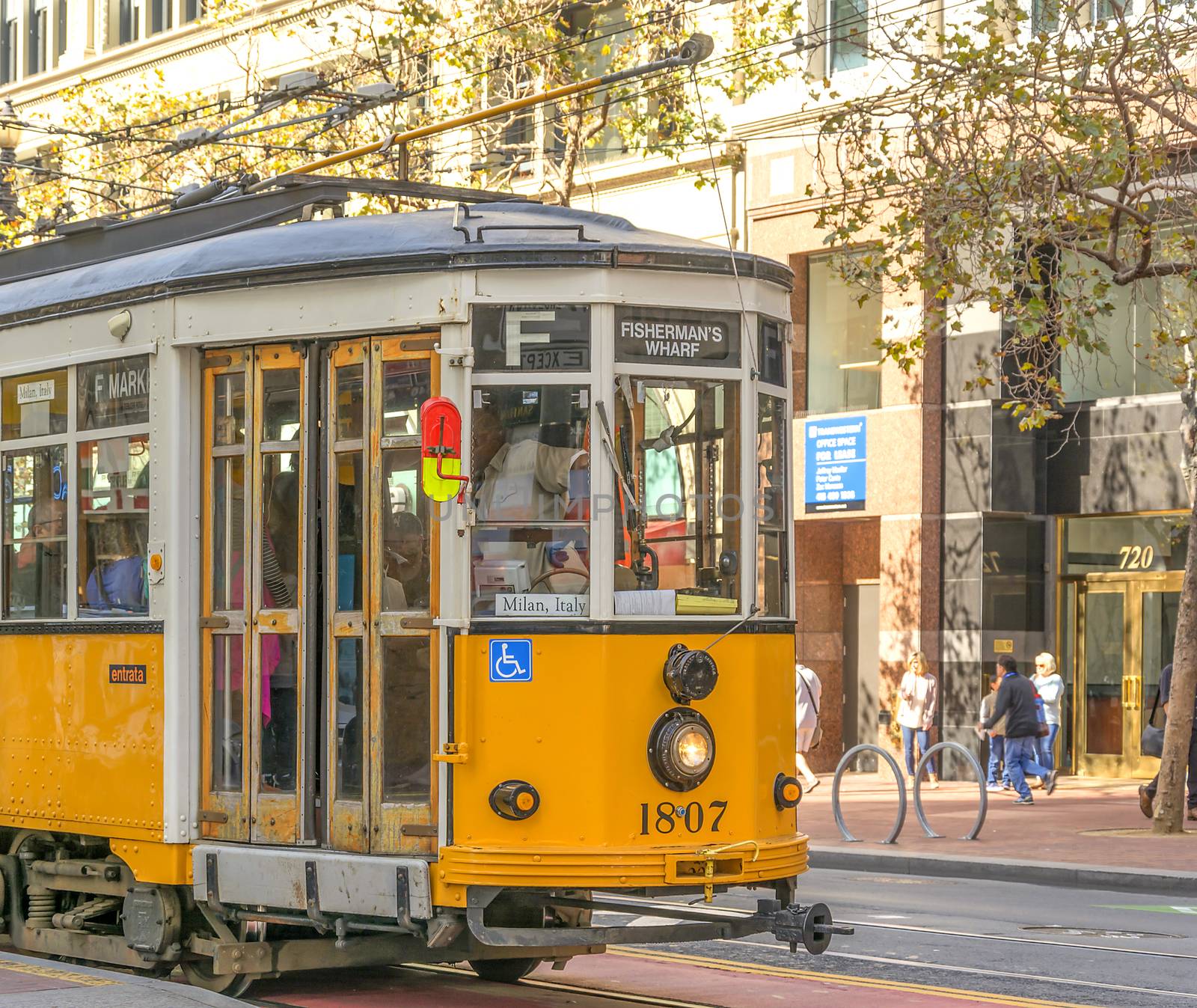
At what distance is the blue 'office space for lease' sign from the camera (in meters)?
25.4

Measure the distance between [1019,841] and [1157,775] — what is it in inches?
74.0

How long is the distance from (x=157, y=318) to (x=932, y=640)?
17.0 metres

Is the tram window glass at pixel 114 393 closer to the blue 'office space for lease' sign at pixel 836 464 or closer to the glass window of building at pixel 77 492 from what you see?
the glass window of building at pixel 77 492

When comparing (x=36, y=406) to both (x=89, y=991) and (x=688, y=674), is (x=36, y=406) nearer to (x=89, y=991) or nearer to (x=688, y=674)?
(x=89, y=991)

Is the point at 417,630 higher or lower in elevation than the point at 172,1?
lower

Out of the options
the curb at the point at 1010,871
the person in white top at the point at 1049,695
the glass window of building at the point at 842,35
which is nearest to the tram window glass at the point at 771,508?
the curb at the point at 1010,871

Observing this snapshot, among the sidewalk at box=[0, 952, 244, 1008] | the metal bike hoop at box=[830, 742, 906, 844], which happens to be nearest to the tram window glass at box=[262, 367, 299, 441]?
the sidewalk at box=[0, 952, 244, 1008]

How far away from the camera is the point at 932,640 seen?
81.0 ft

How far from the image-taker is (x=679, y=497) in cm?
831

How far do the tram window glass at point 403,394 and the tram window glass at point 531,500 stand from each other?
29 cm

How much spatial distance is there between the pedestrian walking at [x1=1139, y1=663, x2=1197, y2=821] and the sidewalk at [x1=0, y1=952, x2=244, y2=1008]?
1252 centimetres

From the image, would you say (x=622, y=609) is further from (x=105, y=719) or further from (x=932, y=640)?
(x=932, y=640)

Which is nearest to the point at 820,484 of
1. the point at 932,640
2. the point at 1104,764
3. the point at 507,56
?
the point at 932,640

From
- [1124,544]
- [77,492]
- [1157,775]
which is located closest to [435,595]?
[77,492]
